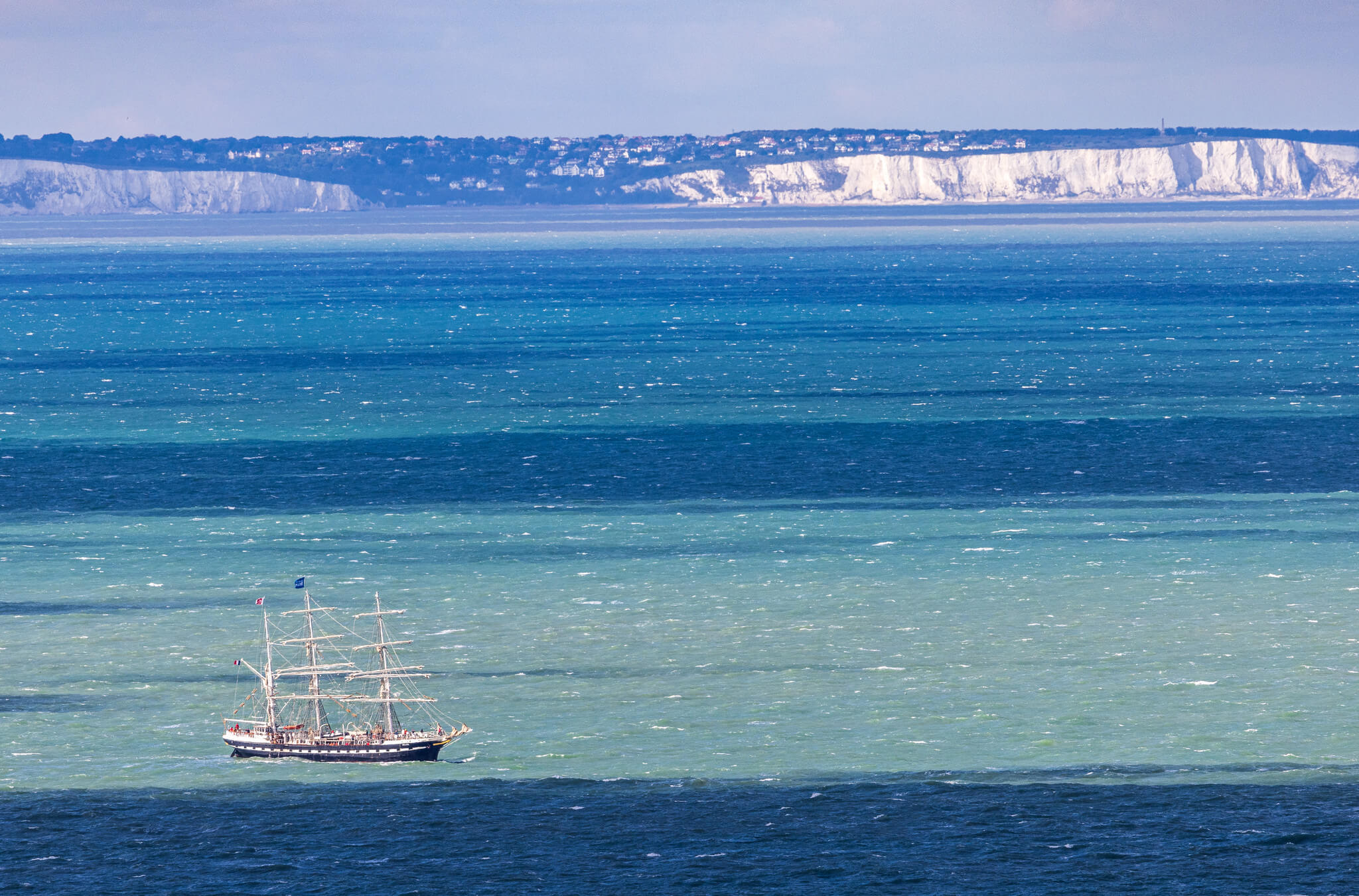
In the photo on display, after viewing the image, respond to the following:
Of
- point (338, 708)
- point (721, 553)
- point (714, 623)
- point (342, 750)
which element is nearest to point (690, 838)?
point (342, 750)

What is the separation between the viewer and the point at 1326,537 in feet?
145

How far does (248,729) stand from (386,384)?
173 feet

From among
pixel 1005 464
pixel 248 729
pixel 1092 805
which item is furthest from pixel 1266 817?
pixel 1005 464

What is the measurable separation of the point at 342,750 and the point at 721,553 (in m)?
16.1

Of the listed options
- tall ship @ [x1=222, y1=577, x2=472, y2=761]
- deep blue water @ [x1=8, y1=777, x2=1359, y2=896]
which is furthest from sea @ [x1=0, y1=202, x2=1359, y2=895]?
tall ship @ [x1=222, y1=577, x2=472, y2=761]

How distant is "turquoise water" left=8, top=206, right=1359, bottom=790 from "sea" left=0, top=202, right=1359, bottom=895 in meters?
0.14

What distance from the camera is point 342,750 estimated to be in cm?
2856

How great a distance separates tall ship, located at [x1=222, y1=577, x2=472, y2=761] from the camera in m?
28.5

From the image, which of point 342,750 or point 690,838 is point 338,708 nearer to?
Answer: point 342,750

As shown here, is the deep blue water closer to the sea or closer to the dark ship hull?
the sea

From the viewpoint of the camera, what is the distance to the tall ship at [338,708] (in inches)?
1123

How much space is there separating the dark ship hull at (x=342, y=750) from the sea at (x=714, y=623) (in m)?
0.17

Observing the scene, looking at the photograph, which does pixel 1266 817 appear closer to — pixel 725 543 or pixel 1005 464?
pixel 725 543

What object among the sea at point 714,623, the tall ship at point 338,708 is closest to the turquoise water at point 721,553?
the sea at point 714,623
